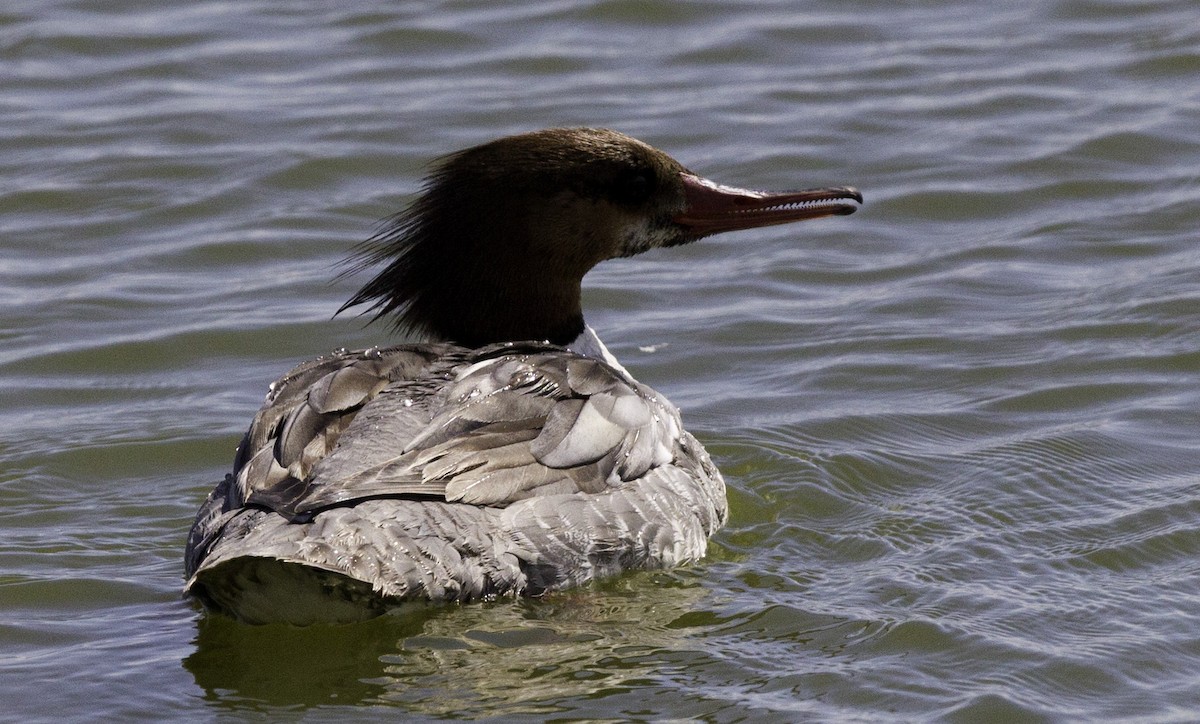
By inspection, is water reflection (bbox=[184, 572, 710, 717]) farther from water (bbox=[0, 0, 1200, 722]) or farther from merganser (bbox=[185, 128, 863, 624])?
merganser (bbox=[185, 128, 863, 624])

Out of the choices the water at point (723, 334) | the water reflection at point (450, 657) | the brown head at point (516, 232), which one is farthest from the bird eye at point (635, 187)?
the water reflection at point (450, 657)

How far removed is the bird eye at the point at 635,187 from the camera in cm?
748

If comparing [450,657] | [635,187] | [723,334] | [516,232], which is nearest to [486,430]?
[450,657]

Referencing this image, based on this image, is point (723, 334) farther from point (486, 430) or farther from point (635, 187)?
point (486, 430)

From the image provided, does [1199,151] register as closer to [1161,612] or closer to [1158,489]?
[1158,489]

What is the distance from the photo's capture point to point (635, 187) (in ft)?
24.7

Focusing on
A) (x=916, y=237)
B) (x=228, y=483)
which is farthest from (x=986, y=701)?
(x=916, y=237)

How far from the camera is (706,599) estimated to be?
662 centimetres

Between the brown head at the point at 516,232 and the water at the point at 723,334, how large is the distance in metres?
1.20

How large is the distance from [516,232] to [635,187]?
→ 0.56 meters

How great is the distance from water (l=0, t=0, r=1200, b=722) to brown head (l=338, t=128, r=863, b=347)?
1.20 m

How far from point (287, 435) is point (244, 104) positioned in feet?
21.4

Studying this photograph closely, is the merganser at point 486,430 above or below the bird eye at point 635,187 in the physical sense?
below

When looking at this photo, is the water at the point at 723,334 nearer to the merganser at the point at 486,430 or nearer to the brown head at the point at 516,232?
the merganser at the point at 486,430
